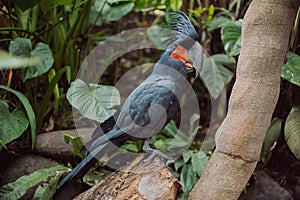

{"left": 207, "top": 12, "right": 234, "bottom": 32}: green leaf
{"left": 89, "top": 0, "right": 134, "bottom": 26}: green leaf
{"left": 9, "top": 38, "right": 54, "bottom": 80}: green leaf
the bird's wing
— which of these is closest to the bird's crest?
the bird's wing

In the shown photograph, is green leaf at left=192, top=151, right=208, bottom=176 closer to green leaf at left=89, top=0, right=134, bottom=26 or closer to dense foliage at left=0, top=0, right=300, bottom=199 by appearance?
dense foliage at left=0, top=0, right=300, bottom=199

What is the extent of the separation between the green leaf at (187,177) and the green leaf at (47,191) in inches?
22.1

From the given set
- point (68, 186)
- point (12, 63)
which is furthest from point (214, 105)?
point (12, 63)

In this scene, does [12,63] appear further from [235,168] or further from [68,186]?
[68,186]

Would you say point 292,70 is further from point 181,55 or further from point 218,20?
point 218,20

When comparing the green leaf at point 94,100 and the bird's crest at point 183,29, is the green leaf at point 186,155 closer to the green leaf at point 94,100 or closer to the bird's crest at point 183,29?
the green leaf at point 94,100

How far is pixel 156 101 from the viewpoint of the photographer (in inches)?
60.2

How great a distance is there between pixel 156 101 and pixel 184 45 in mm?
253

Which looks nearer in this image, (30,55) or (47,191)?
(47,191)

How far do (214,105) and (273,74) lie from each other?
120 centimetres

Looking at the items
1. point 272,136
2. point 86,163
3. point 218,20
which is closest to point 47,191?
point 86,163

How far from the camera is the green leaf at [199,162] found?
1845mm

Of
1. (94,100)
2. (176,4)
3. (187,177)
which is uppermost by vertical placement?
(176,4)

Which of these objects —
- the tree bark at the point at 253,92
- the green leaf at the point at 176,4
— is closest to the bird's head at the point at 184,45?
the tree bark at the point at 253,92
